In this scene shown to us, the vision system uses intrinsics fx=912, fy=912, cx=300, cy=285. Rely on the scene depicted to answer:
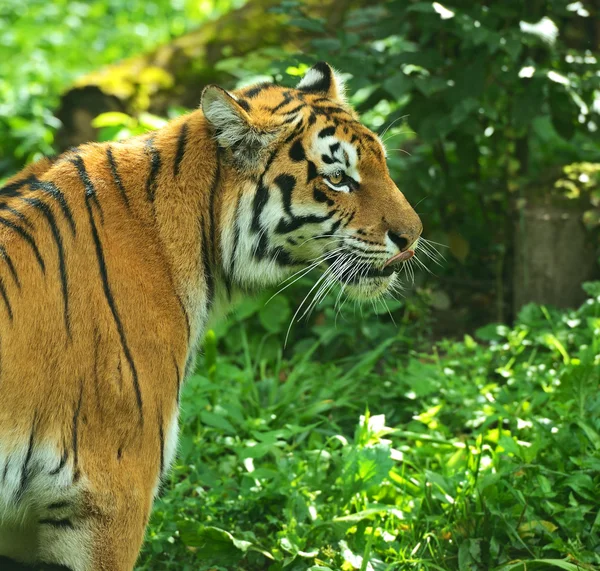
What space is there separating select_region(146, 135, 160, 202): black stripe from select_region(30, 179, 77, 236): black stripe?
288 millimetres

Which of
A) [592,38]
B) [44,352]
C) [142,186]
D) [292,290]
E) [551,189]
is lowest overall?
[292,290]

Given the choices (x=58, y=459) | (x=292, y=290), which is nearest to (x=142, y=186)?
(x=58, y=459)

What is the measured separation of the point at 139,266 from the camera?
3.07 metres

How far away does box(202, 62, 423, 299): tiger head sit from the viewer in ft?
10.6

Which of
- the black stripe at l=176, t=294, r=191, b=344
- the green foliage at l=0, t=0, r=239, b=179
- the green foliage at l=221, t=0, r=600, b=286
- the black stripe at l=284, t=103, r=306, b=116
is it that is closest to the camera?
the black stripe at l=176, t=294, r=191, b=344

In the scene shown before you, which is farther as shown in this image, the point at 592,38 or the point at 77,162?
the point at 592,38

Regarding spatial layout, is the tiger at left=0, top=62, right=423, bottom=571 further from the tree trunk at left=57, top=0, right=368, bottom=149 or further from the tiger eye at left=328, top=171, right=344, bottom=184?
the tree trunk at left=57, top=0, right=368, bottom=149

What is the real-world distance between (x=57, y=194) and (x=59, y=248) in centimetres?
22

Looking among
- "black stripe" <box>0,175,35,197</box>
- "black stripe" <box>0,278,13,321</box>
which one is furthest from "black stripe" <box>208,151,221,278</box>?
"black stripe" <box>0,278,13,321</box>

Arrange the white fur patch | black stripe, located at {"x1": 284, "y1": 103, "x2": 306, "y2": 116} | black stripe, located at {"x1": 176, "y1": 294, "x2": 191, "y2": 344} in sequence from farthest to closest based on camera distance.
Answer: black stripe, located at {"x1": 284, "y1": 103, "x2": 306, "y2": 116}
black stripe, located at {"x1": 176, "y1": 294, "x2": 191, "y2": 344}
the white fur patch

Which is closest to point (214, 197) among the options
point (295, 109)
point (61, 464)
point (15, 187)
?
point (295, 109)

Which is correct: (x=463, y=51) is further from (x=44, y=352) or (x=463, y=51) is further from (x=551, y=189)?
(x=44, y=352)

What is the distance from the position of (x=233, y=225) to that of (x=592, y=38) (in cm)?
372

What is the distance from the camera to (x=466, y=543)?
3502 millimetres
